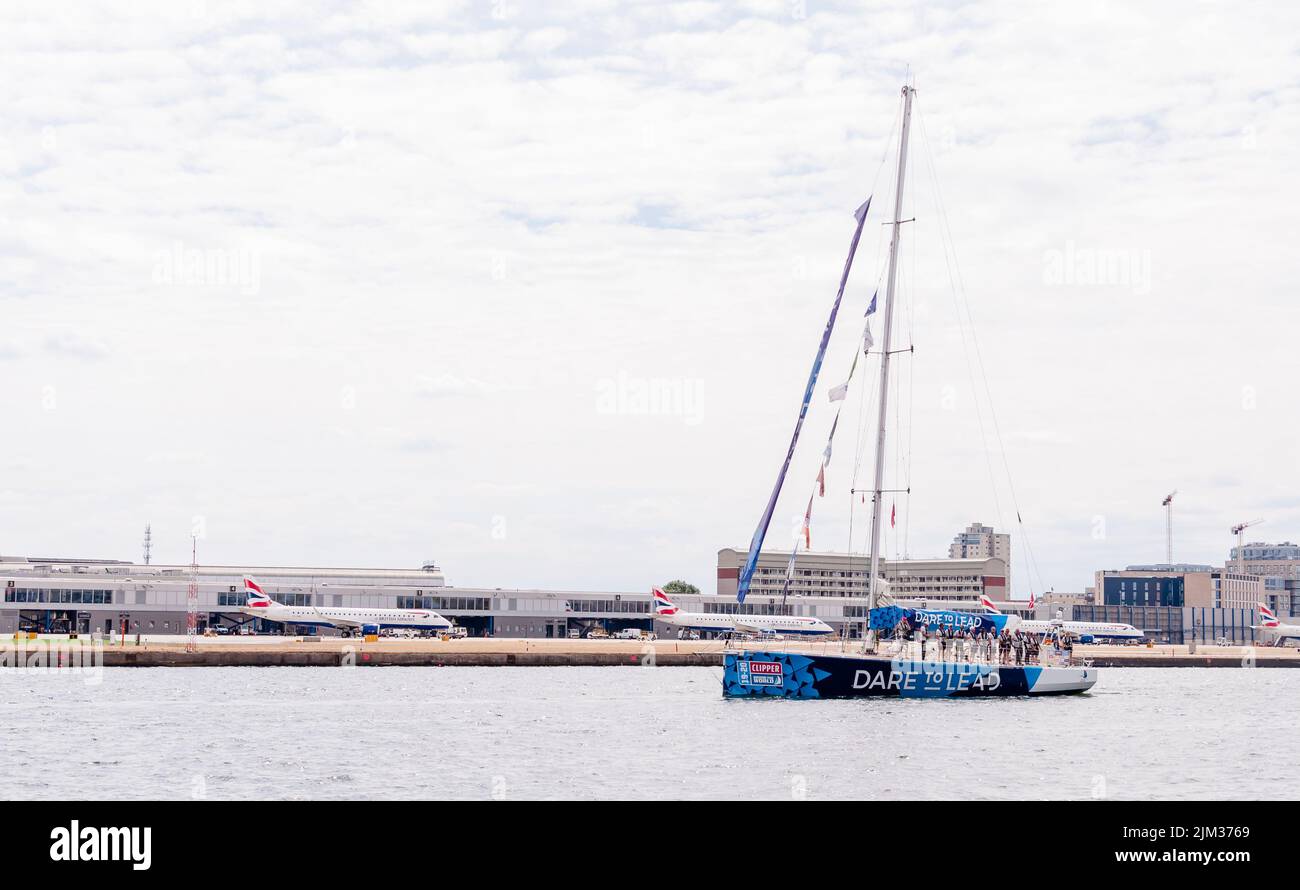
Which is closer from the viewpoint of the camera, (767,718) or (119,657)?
(767,718)

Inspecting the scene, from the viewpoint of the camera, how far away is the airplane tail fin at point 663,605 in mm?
155875

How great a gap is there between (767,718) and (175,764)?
20.8 meters

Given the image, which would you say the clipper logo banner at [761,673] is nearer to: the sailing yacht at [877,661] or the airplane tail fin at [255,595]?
the sailing yacht at [877,661]

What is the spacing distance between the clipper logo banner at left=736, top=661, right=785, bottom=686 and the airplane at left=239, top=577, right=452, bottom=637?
309 feet

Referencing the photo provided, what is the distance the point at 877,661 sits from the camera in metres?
54.3

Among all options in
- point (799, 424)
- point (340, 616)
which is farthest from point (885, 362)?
point (340, 616)

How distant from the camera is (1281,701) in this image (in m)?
72.5

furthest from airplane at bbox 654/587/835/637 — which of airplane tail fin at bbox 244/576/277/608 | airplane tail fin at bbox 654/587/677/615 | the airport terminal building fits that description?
airplane tail fin at bbox 244/576/277/608

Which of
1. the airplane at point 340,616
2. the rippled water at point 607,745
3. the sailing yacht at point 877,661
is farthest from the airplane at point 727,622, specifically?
the sailing yacht at point 877,661

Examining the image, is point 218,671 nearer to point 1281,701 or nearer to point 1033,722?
point 1033,722

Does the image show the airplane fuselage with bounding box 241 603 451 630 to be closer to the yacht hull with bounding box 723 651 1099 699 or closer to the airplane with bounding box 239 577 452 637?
the airplane with bounding box 239 577 452 637

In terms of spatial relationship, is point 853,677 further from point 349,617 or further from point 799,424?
point 349,617

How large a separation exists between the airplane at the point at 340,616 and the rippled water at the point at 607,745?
73.2 m
